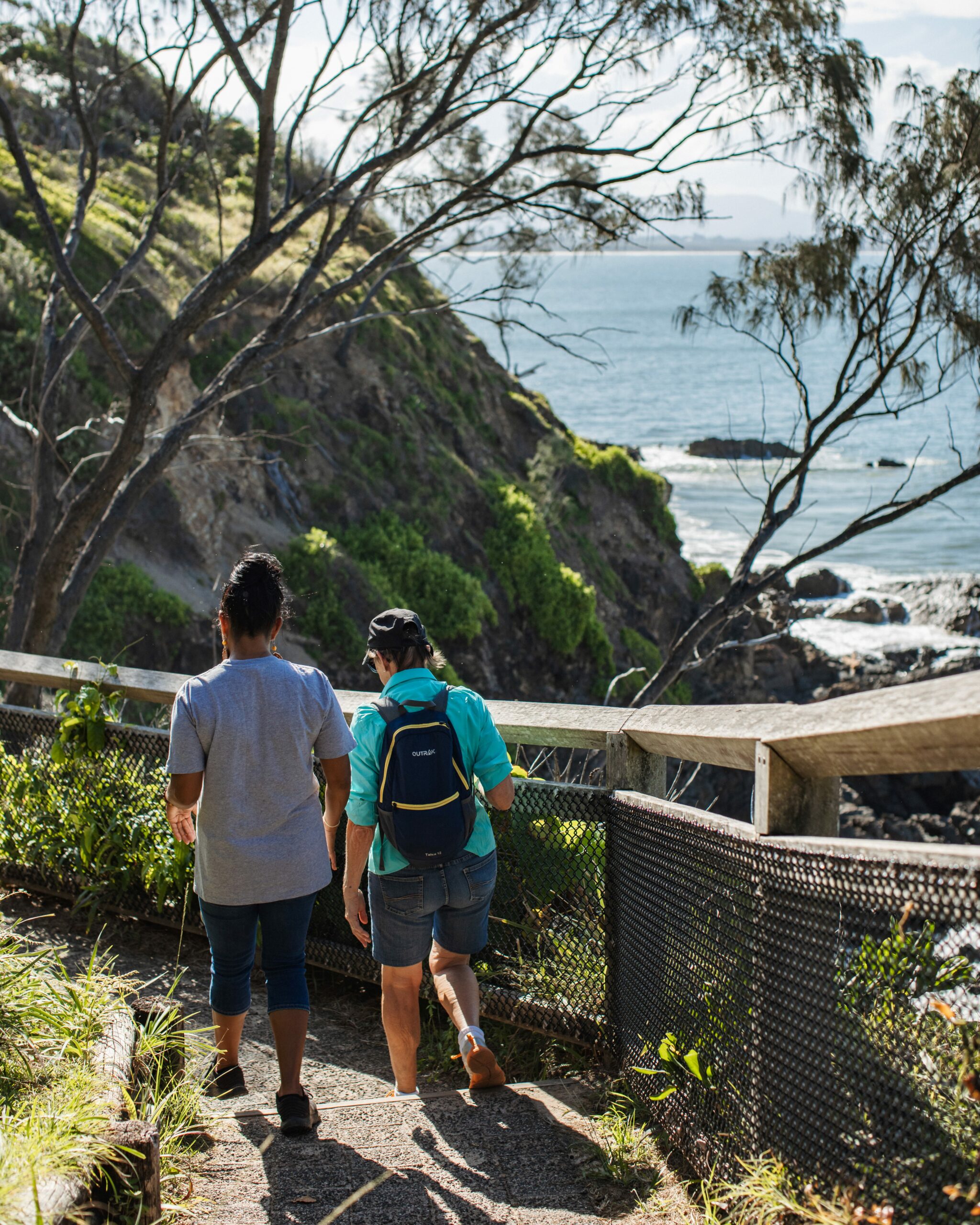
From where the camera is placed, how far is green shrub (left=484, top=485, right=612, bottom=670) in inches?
1014

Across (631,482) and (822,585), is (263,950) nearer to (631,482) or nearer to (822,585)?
(631,482)

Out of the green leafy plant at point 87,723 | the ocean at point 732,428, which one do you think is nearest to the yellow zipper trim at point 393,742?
the green leafy plant at point 87,723

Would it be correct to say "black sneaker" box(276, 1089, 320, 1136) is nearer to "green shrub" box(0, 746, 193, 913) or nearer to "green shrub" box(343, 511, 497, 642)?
"green shrub" box(0, 746, 193, 913)

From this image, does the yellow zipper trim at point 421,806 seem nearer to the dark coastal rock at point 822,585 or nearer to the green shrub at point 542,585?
the green shrub at point 542,585

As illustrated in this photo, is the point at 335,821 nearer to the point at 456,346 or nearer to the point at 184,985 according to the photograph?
the point at 184,985

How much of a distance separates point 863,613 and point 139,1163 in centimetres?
3782

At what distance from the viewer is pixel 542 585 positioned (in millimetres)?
26094

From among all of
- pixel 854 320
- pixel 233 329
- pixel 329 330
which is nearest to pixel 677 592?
pixel 233 329

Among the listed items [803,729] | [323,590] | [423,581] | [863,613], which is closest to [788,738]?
[803,729]

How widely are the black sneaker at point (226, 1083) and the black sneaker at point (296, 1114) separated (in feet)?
1.02

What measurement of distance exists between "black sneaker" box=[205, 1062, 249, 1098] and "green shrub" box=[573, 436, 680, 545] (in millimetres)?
29352

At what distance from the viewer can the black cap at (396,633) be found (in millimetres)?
3352

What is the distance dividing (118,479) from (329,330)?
246 cm

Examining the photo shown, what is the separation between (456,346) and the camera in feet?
109
